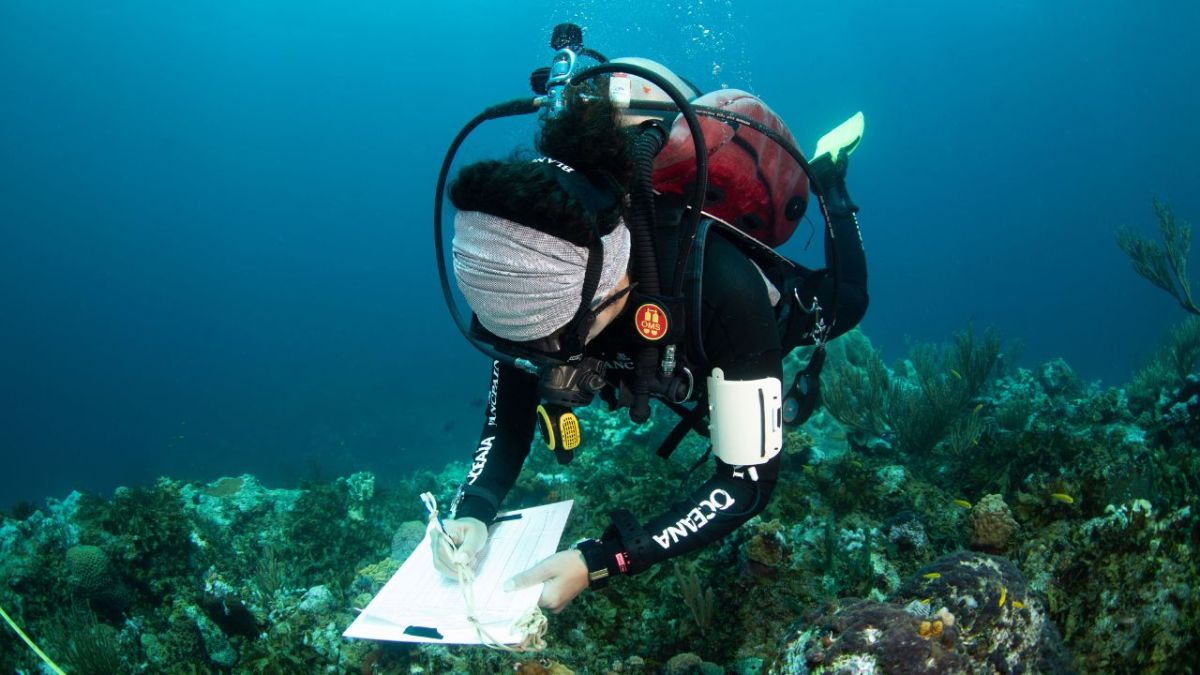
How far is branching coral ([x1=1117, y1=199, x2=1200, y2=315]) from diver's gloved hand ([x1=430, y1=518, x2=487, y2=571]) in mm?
10559

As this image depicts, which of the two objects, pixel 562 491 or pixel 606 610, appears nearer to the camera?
pixel 606 610

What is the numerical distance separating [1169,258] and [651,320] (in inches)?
423

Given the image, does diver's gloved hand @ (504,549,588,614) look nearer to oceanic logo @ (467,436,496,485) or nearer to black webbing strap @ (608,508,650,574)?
black webbing strap @ (608,508,650,574)

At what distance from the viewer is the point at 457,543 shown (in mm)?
2412

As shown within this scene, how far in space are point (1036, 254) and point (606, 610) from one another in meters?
103

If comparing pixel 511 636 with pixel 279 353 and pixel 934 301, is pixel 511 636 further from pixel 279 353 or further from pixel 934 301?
pixel 934 301

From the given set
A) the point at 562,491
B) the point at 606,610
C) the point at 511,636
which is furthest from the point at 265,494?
the point at 511,636

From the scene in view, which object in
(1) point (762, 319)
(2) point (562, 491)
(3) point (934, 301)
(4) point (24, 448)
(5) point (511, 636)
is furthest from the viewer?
(3) point (934, 301)

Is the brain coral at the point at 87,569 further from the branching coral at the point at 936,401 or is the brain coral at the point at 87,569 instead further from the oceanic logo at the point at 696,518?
the branching coral at the point at 936,401

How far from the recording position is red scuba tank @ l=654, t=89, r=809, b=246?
2.42 m

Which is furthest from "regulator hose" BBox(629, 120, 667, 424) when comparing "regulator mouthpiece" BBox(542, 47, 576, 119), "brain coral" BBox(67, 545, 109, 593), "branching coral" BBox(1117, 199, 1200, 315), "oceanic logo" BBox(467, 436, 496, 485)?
"branching coral" BBox(1117, 199, 1200, 315)

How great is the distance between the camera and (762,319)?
2148mm

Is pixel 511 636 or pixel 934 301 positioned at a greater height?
pixel 934 301

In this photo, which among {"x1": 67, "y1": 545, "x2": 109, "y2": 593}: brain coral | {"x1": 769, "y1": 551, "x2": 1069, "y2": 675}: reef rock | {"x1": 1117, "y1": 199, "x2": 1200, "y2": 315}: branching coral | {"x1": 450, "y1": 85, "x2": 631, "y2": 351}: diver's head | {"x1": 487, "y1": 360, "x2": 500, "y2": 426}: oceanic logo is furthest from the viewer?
{"x1": 1117, "y1": 199, "x2": 1200, "y2": 315}: branching coral
